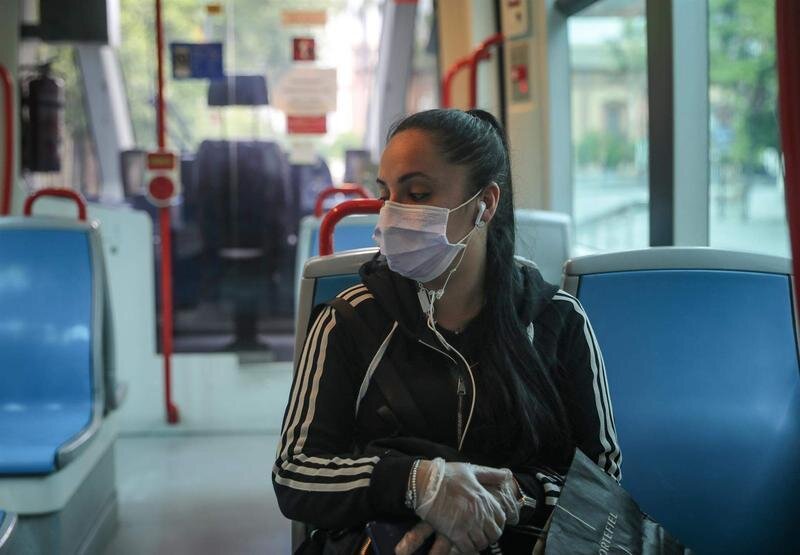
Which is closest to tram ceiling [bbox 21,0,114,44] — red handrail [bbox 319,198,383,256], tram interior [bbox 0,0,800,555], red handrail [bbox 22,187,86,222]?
tram interior [bbox 0,0,800,555]

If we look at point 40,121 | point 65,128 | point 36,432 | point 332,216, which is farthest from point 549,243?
point 65,128

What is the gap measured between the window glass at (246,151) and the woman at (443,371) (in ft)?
11.4


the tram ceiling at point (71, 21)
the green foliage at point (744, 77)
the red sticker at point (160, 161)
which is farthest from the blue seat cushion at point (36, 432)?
the tram ceiling at point (71, 21)

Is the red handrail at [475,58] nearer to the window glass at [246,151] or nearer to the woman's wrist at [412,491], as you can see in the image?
the window glass at [246,151]

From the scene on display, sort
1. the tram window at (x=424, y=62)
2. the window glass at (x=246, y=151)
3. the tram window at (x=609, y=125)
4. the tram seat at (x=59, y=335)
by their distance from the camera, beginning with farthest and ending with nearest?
the tram window at (x=424, y=62), the window glass at (x=246, y=151), the tram window at (x=609, y=125), the tram seat at (x=59, y=335)

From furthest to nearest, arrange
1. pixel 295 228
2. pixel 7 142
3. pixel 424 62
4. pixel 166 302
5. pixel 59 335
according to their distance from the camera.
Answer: pixel 424 62
pixel 295 228
pixel 166 302
pixel 7 142
pixel 59 335

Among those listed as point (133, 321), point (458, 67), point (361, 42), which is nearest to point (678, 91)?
point (458, 67)

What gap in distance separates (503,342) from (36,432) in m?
1.86

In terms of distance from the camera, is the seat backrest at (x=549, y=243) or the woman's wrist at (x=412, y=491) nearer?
the woman's wrist at (x=412, y=491)

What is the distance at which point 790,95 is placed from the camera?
1.12 meters

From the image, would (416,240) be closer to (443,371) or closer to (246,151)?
(443,371)

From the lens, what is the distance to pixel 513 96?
484 centimetres

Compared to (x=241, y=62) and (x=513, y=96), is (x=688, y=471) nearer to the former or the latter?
(x=513, y=96)

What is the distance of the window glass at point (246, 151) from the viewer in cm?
503
